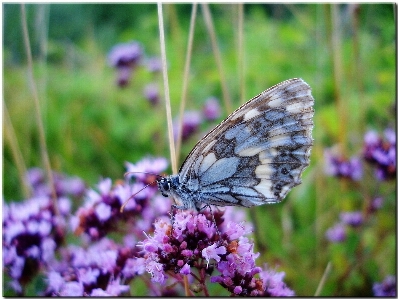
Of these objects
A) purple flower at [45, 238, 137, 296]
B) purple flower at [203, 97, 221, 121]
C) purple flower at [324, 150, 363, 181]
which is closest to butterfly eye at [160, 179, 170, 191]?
purple flower at [45, 238, 137, 296]

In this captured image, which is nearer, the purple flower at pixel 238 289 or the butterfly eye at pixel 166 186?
the purple flower at pixel 238 289

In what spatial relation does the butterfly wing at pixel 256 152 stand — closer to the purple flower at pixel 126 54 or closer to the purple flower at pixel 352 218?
the purple flower at pixel 352 218

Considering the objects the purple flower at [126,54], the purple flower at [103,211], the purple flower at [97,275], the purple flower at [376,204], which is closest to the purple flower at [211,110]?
the purple flower at [126,54]

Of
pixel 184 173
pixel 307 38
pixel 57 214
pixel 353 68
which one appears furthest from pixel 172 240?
pixel 307 38

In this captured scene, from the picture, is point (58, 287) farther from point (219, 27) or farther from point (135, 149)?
point (219, 27)

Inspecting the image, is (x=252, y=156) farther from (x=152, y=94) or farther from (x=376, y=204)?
(x=152, y=94)

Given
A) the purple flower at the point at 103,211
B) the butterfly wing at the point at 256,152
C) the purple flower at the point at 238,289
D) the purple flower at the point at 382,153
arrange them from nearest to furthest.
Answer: the purple flower at the point at 238,289 < the butterfly wing at the point at 256,152 < the purple flower at the point at 103,211 < the purple flower at the point at 382,153
